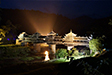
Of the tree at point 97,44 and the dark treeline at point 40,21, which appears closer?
the tree at point 97,44

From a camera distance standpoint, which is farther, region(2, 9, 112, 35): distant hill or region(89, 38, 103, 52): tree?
region(2, 9, 112, 35): distant hill

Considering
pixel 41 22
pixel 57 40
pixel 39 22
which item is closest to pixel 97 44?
pixel 57 40

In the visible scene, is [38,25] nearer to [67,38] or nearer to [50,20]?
[50,20]

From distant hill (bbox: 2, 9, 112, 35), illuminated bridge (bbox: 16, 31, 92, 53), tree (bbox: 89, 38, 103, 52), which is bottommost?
tree (bbox: 89, 38, 103, 52)

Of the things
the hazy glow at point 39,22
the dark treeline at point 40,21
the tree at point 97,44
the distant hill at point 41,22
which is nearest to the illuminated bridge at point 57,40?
the tree at point 97,44

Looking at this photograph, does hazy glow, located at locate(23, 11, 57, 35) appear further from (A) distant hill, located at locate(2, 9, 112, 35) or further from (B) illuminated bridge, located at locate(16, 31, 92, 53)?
(B) illuminated bridge, located at locate(16, 31, 92, 53)

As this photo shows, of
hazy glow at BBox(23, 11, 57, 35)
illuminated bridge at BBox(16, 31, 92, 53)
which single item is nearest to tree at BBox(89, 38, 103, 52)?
illuminated bridge at BBox(16, 31, 92, 53)

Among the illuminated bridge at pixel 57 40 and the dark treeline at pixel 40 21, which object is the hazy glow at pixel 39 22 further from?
the illuminated bridge at pixel 57 40

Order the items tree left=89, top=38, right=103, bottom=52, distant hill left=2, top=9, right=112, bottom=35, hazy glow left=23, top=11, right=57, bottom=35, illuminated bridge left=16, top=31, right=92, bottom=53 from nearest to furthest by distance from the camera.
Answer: tree left=89, top=38, right=103, bottom=52, illuminated bridge left=16, top=31, right=92, bottom=53, distant hill left=2, top=9, right=112, bottom=35, hazy glow left=23, top=11, right=57, bottom=35

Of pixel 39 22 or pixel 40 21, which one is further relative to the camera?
pixel 40 21

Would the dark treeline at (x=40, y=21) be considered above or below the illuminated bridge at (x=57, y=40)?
above

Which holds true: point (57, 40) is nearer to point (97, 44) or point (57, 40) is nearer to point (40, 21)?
point (97, 44)

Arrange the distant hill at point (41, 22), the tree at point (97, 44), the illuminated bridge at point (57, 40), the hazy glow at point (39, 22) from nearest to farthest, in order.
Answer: the tree at point (97, 44)
the illuminated bridge at point (57, 40)
the distant hill at point (41, 22)
the hazy glow at point (39, 22)

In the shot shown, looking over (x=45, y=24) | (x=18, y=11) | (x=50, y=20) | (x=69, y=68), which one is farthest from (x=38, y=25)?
(x=69, y=68)
